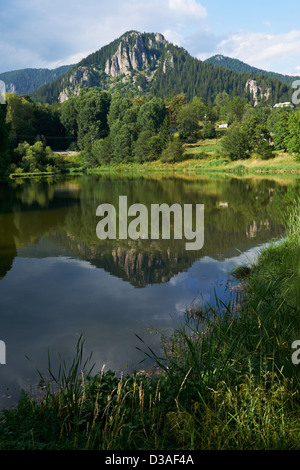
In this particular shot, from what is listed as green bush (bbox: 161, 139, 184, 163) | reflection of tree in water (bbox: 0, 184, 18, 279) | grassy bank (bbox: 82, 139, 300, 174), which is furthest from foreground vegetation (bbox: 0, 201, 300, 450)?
green bush (bbox: 161, 139, 184, 163)

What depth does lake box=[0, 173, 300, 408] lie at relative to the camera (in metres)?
6.02

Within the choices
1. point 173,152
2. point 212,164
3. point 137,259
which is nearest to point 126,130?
point 173,152

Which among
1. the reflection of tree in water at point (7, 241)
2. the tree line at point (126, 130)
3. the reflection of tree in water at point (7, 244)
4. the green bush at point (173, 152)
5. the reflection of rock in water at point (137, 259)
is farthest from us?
the green bush at point (173, 152)

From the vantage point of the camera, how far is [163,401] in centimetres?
387

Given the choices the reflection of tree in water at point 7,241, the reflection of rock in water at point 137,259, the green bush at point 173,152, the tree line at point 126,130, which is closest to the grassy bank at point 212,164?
the green bush at point 173,152

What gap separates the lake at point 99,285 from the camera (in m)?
6.02

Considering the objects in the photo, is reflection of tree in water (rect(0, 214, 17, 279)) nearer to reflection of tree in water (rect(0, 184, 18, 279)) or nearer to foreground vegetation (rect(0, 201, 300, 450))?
reflection of tree in water (rect(0, 184, 18, 279))

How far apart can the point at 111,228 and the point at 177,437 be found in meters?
14.0

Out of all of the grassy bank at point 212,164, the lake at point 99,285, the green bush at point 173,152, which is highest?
the green bush at point 173,152

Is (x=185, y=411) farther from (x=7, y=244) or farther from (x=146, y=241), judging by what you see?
(x=7, y=244)

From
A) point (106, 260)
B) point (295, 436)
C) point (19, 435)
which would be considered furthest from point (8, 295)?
point (295, 436)

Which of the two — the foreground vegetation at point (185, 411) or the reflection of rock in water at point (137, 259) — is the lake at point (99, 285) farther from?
the foreground vegetation at point (185, 411)

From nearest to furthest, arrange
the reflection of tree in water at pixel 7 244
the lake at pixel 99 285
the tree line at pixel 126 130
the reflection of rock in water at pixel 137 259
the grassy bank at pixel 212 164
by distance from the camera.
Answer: the lake at pixel 99 285 → the reflection of rock in water at pixel 137 259 → the reflection of tree in water at pixel 7 244 → the grassy bank at pixel 212 164 → the tree line at pixel 126 130

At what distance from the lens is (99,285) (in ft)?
31.3
